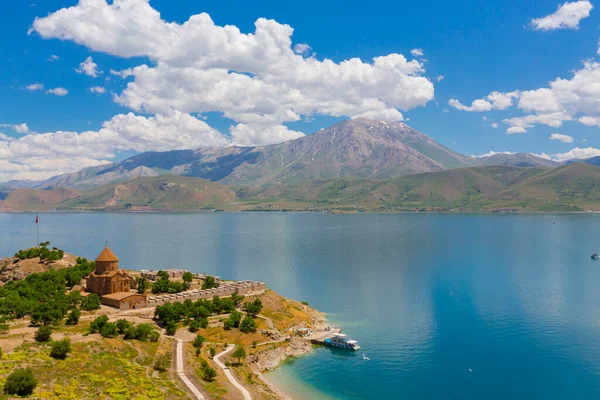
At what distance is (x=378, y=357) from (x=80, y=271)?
75.1 meters

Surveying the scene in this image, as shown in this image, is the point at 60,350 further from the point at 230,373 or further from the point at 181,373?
the point at 230,373

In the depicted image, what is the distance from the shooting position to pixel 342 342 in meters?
94.9

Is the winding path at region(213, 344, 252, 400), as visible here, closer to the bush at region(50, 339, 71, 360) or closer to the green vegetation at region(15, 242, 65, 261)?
the bush at region(50, 339, 71, 360)

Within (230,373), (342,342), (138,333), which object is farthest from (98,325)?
(342,342)

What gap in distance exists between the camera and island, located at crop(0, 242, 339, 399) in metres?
57.9

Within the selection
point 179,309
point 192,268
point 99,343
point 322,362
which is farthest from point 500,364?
point 192,268

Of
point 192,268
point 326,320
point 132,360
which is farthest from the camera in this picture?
point 192,268

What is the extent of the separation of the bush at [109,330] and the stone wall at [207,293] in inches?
888

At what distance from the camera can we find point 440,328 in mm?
109625

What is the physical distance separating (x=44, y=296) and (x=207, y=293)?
33.7 m

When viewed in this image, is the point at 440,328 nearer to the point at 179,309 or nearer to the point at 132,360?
the point at 179,309

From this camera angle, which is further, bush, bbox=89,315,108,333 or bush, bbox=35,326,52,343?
bush, bbox=89,315,108,333

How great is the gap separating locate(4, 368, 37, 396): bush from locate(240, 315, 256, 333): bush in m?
46.0

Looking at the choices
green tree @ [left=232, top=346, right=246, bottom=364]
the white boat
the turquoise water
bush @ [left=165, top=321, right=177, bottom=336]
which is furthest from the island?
the turquoise water
